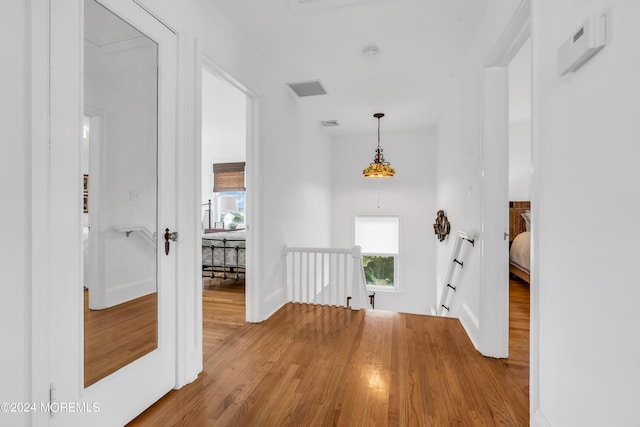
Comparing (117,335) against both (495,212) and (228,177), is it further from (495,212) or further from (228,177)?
(228,177)

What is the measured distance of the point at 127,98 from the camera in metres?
1.60

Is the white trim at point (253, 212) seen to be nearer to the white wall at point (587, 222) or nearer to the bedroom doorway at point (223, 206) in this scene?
the bedroom doorway at point (223, 206)

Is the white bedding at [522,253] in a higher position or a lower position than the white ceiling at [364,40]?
lower

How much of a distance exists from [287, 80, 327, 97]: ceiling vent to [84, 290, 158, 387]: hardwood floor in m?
2.79

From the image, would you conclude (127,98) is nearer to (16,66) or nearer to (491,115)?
(16,66)

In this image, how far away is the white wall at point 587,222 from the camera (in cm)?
85

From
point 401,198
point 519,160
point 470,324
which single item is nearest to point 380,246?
point 401,198

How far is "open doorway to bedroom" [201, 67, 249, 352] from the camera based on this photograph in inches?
123

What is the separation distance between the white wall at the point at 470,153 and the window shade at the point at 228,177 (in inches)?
186

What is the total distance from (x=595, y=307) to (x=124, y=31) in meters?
2.38

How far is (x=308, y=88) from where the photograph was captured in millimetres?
3637

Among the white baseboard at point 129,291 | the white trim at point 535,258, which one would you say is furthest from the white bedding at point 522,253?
the white baseboard at point 129,291

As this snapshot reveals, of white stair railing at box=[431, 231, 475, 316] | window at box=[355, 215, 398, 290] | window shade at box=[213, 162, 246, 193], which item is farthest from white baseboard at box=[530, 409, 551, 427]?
window shade at box=[213, 162, 246, 193]

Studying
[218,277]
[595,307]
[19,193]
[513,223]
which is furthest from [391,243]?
[19,193]
